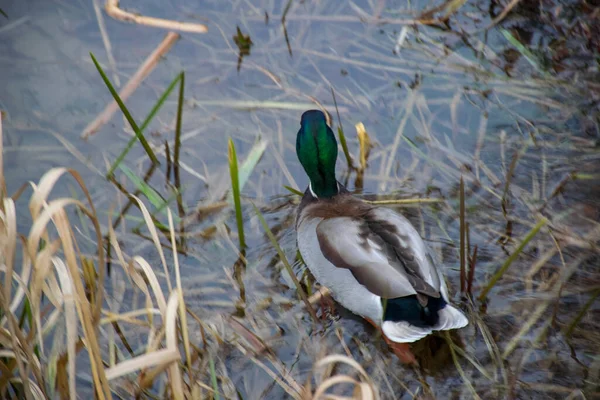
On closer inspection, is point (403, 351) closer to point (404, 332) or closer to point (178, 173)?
point (404, 332)

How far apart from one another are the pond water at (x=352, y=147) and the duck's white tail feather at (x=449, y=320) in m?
0.27

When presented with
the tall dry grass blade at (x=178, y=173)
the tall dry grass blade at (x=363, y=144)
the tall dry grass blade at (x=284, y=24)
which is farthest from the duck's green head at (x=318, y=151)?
the tall dry grass blade at (x=284, y=24)

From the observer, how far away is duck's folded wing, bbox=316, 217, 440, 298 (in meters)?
3.58

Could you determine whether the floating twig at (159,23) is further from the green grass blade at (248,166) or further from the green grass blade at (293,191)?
the green grass blade at (293,191)

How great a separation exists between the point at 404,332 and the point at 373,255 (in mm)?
417

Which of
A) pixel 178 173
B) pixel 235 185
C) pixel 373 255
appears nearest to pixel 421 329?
pixel 373 255

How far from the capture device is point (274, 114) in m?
5.23

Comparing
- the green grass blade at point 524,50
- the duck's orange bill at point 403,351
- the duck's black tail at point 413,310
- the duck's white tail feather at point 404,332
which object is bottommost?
the duck's orange bill at point 403,351

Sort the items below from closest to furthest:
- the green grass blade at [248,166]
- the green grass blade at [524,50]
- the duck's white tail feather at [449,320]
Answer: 1. the duck's white tail feather at [449,320]
2. the green grass blade at [248,166]
3. the green grass blade at [524,50]

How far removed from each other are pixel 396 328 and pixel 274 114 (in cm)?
211

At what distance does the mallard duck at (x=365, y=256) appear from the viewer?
3.56 meters

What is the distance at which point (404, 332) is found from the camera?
356 centimetres

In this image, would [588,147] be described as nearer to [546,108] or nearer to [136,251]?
[546,108]

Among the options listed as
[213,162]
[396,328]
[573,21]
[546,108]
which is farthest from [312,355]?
[573,21]
